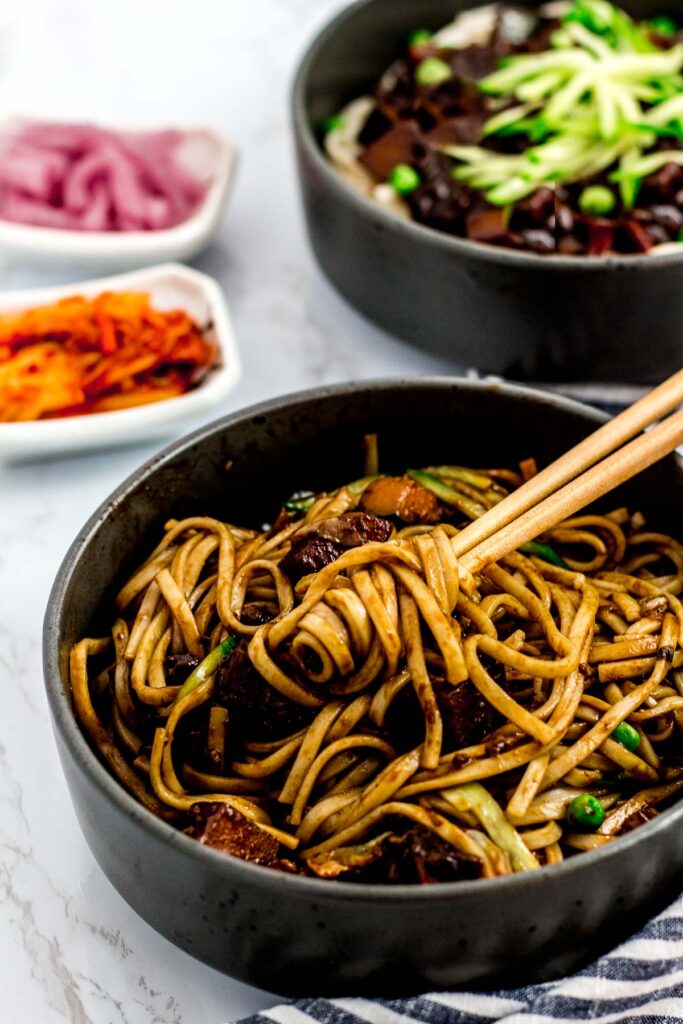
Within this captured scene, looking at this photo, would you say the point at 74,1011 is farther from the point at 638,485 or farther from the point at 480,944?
the point at 638,485

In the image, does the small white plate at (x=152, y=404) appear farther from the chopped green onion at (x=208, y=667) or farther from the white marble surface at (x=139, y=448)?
the chopped green onion at (x=208, y=667)

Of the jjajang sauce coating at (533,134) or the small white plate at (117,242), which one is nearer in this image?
the jjajang sauce coating at (533,134)

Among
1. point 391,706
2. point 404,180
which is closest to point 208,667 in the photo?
point 391,706

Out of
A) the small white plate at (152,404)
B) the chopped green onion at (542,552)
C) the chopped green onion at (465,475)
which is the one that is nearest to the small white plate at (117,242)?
the small white plate at (152,404)

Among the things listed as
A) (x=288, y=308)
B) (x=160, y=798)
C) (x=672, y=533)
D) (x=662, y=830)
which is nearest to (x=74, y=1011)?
(x=160, y=798)

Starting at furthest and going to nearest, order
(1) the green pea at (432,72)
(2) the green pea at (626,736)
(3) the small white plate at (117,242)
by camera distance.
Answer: (1) the green pea at (432,72)
(3) the small white plate at (117,242)
(2) the green pea at (626,736)

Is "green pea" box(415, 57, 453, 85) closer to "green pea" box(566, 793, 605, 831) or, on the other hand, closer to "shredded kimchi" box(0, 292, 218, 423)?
"shredded kimchi" box(0, 292, 218, 423)

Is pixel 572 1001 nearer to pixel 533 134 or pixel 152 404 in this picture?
pixel 152 404

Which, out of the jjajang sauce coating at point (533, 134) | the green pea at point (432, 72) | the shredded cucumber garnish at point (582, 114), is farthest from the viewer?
the green pea at point (432, 72)
